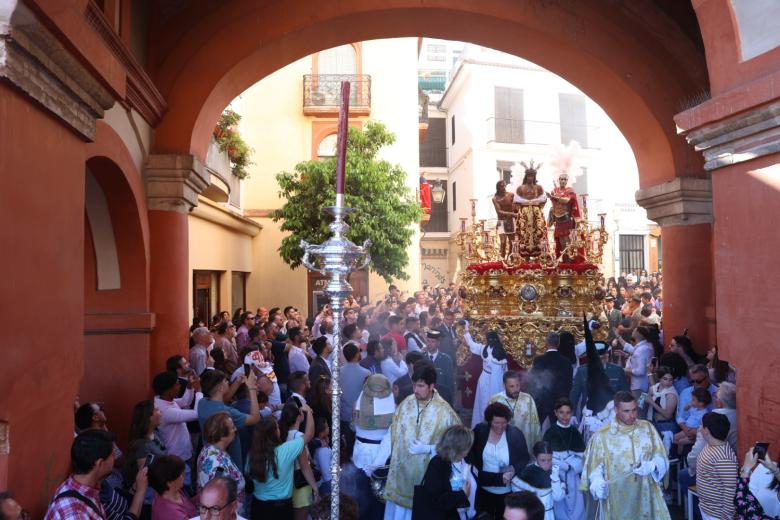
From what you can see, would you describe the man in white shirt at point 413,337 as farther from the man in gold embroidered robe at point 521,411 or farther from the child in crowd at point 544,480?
the child in crowd at point 544,480

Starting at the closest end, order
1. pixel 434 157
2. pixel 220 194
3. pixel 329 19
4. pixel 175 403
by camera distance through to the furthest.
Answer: pixel 175 403, pixel 329 19, pixel 220 194, pixel 434 157

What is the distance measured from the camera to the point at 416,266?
834 inches

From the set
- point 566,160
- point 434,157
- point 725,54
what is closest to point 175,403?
point 725,54

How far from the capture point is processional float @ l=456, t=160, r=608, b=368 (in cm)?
1121

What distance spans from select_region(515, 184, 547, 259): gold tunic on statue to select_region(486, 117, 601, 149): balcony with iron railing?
15753mm

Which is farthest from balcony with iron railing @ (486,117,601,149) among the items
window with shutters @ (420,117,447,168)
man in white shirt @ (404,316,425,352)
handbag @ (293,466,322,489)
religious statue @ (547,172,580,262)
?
handbag @ (293,466,322,489)

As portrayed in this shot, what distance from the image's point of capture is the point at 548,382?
25.0 feet

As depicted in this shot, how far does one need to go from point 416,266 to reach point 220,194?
9465 mm

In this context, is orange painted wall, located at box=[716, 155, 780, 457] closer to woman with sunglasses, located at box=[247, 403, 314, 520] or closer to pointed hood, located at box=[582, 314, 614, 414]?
pointed hood, located at box=[582, 314, 614, 414]

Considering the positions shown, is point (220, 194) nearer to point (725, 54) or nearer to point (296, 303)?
point (296, 303)

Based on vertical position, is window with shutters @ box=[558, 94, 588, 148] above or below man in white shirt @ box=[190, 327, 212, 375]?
above

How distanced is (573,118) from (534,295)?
20.0m

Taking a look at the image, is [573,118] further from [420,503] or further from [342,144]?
[342,144]

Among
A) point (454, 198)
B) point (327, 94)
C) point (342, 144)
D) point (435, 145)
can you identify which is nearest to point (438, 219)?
point (454, 198)
